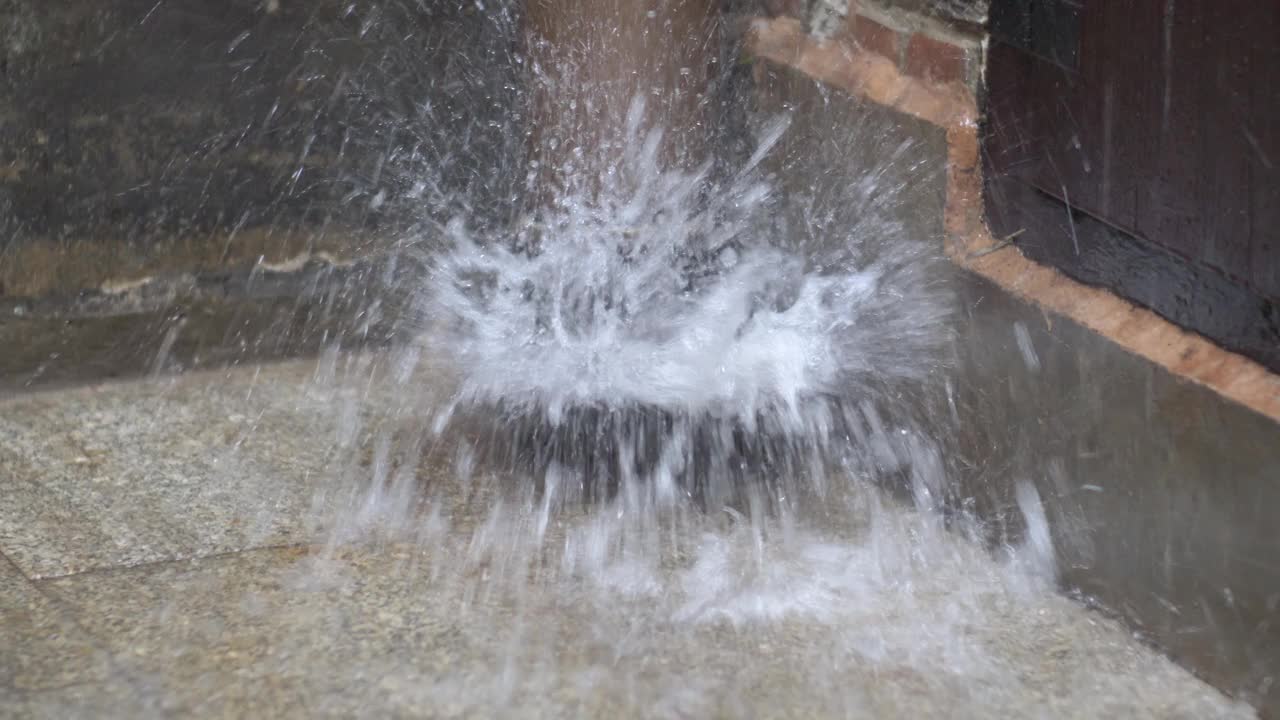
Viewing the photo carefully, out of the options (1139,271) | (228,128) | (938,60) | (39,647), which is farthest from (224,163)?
(1139,271)

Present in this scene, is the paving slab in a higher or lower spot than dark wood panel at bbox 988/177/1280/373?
lower

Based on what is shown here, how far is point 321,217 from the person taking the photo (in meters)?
2.90

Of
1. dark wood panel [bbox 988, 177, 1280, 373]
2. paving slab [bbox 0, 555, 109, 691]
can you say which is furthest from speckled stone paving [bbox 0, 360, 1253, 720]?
dark wood panel [bbox 988, 177, 1280, 373]

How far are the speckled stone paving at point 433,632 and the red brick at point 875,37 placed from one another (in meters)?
0.98

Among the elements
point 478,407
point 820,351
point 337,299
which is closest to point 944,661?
point 820,351

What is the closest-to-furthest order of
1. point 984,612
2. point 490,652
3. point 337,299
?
point 490,652
point 984,612
point 337,299

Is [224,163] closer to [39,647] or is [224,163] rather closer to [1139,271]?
[39,647]

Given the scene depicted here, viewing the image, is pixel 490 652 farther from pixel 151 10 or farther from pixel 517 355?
pixel 151 10

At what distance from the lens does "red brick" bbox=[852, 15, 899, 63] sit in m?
2.32

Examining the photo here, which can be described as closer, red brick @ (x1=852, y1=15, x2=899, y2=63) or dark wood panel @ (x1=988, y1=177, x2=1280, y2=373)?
dark wood panel @ (x1=988, y1=177, x2=1280, y2=373)

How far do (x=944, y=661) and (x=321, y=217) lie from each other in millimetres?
1926

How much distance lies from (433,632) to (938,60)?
4.79 feet

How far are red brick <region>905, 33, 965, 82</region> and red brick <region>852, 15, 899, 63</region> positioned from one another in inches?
2.3

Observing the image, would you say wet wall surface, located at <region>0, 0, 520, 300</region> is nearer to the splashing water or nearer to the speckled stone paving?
the splashing water
